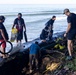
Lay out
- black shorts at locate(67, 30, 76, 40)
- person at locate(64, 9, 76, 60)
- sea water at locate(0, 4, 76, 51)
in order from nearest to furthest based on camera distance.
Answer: person at locate(64, 9, 76, 60) < black shorts at locate(67, 30, 76, 40) < sea water at locate(0, 4, 76, 51)

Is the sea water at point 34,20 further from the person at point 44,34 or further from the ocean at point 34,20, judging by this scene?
the person at point 44,34

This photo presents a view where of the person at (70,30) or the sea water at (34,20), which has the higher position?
the person at (70,30)

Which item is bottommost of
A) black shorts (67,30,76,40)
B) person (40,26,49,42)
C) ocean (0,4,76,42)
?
ocean (0,4,76,42)

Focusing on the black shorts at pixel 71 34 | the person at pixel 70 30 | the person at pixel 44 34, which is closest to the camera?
the person at pixel 70 30

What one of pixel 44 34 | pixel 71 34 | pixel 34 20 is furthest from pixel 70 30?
pixel 34 20

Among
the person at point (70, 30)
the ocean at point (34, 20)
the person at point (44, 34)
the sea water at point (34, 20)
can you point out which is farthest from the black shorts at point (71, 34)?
the ocean at point (34, 20)

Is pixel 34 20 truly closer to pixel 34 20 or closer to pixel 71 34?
pixel 34 20

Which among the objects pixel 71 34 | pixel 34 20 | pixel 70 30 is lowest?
pixel 34 20

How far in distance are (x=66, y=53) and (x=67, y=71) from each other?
179 cm

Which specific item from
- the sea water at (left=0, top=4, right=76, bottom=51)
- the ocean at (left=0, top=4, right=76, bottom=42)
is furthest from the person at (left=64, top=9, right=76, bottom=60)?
the ocean at (left=0, top=4, right=76, bottom=42)

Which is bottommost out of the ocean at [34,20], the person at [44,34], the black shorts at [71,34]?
the ocean at [34,20]

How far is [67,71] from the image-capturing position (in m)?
9.88

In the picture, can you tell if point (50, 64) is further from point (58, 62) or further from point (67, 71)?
point (67, 71)

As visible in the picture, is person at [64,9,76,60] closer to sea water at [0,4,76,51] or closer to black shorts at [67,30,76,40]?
black shorts at [67,30,76,40]
